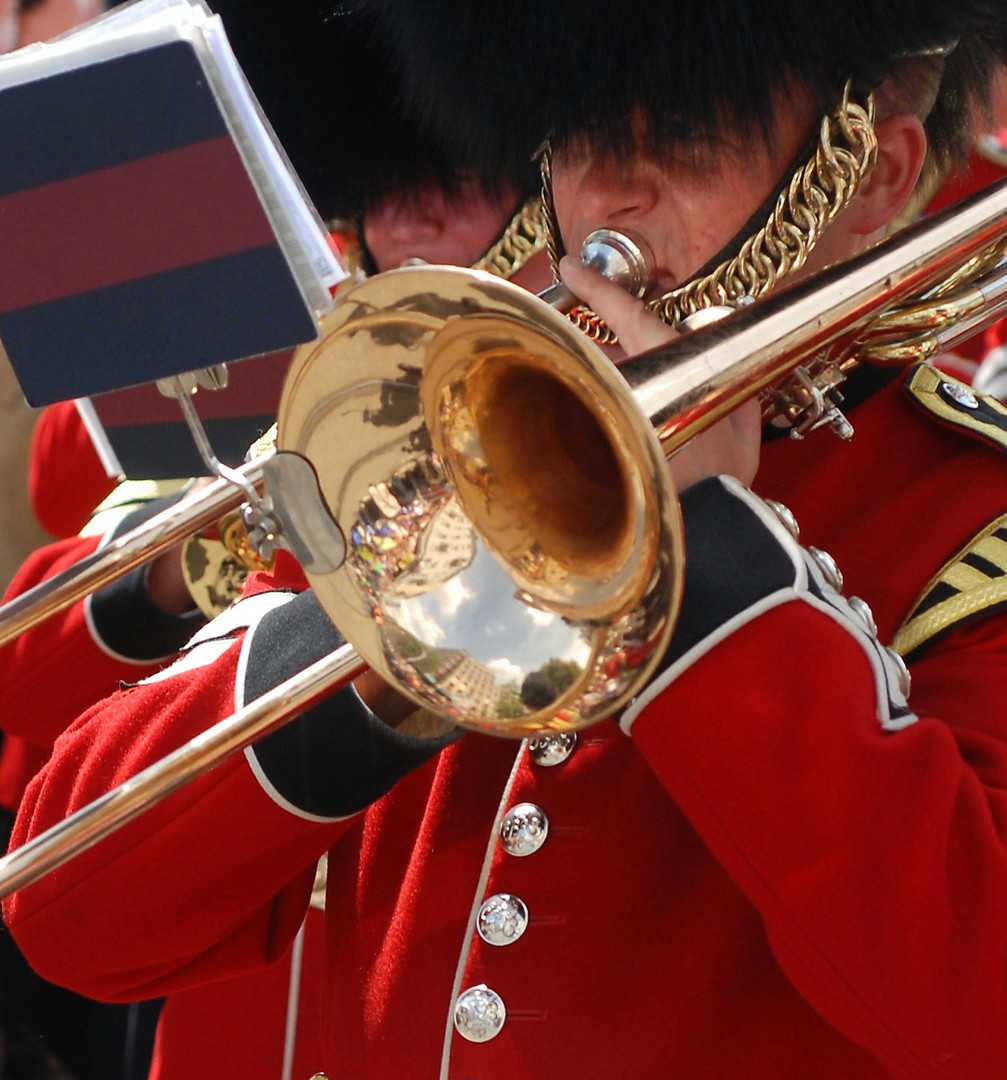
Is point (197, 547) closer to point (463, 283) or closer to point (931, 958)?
point (463, 283)

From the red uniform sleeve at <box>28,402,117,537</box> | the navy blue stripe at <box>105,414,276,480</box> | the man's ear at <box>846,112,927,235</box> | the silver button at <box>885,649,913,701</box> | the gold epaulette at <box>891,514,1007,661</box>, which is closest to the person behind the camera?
the silver button at <box>885,649,913,701</box>

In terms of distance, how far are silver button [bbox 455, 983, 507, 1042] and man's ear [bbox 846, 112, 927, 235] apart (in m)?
1.07

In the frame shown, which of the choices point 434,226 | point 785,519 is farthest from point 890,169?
point 434,226

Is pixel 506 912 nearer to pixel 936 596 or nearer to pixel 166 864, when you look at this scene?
pixel 166 864

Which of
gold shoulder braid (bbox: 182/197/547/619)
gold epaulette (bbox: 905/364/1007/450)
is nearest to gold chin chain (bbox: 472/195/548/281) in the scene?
gold shoulder braid (bbox: 182/197/547/619)

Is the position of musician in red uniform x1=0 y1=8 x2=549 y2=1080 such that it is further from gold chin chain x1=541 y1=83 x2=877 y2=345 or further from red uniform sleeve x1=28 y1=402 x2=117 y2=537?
gold chin chain x1=541 y1=83 x2=877 y2=345

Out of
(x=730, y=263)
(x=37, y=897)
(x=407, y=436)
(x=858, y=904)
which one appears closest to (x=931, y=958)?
(x=858, y=904)

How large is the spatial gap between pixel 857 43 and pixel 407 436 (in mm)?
815

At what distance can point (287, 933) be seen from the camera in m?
2.25

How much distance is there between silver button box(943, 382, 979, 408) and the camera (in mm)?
2133

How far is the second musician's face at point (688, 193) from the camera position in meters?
2.15

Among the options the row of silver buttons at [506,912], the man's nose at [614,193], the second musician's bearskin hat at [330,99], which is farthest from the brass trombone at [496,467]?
the second musician's bearskin hat at [330,99]

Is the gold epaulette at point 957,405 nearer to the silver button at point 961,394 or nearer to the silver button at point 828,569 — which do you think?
the silver button at point 961,394

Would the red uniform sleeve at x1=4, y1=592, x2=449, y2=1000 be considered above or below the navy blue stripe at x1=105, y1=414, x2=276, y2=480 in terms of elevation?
below
